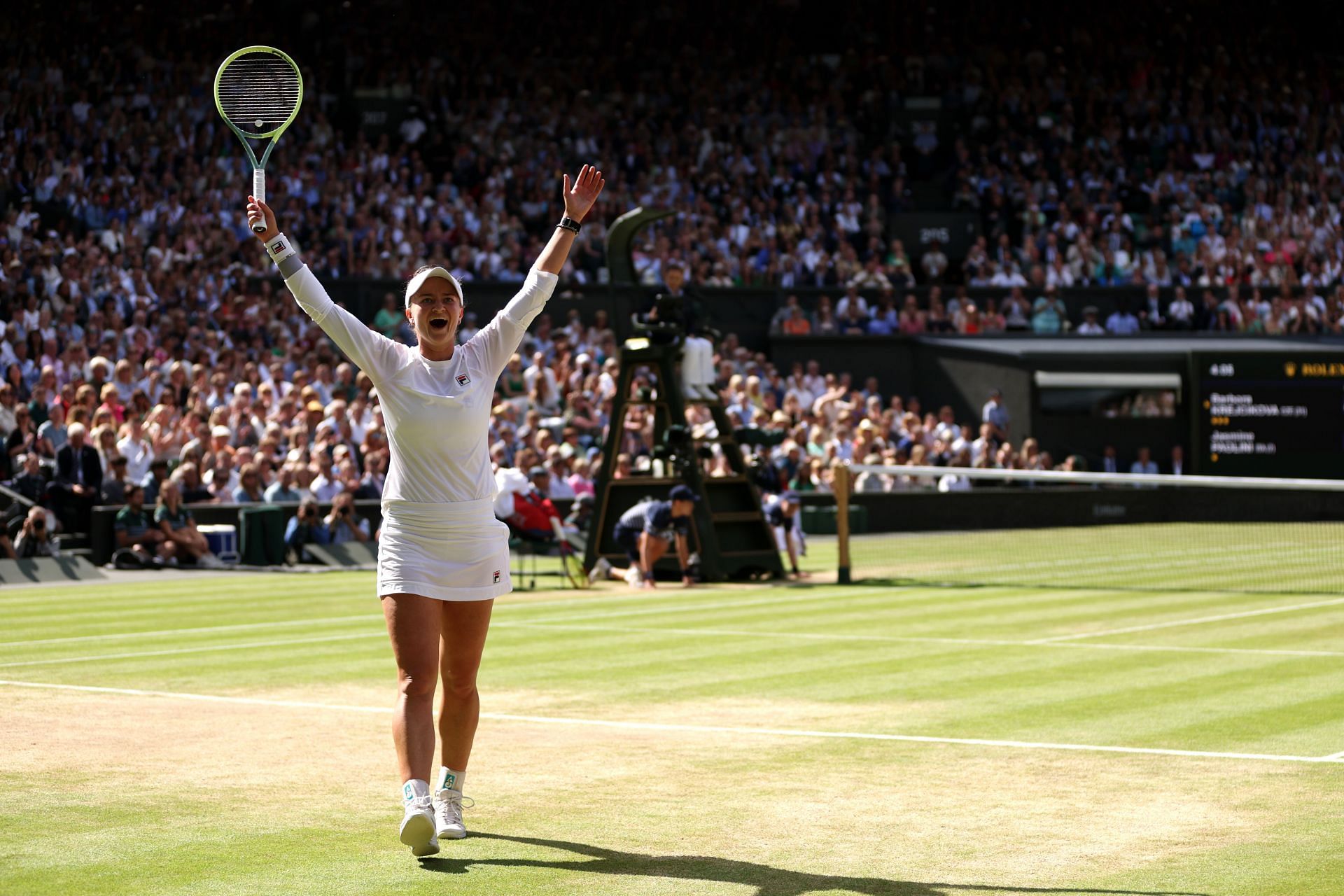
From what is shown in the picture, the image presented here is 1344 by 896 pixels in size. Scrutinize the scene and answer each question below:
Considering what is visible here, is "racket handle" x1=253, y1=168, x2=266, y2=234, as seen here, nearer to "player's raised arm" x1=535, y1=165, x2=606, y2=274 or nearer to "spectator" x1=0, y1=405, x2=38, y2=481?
"player's raised arm" x1=535, y1=165, x2=606, y2=274

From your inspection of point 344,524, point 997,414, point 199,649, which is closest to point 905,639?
point 199,649

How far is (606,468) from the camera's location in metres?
21.0

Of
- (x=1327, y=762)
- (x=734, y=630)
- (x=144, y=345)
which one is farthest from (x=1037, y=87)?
(x=1327, y=762)

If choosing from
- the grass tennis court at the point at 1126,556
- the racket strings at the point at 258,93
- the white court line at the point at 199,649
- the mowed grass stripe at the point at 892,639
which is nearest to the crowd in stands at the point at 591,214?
the grass tennis court at the point at 1126,556

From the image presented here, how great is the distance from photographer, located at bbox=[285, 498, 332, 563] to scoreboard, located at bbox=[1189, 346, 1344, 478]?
1808 centimetres

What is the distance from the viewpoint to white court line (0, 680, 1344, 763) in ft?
29.0

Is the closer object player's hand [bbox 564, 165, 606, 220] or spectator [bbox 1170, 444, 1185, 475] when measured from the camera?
player's hand [bbox 564, 165, 606, 220]

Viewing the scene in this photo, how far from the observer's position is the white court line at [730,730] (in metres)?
8.84

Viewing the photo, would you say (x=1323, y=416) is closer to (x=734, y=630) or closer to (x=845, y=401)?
(x=845, y=401)

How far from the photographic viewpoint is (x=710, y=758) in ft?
28.8

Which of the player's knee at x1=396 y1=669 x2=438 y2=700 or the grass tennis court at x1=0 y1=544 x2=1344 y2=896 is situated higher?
the player's knee at x1=396 y1=669 x2=438 y2=700

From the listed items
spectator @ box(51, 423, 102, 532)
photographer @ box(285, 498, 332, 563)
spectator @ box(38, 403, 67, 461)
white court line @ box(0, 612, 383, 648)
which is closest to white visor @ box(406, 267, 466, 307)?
white court line @ box(0, 612, 383, 648)

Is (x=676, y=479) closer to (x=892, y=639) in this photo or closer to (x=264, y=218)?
(x=892, y=639)

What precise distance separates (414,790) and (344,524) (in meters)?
18.3
